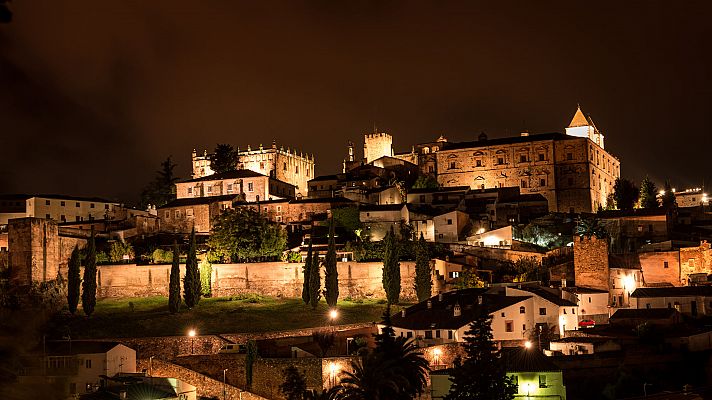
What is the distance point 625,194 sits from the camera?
8325 cm

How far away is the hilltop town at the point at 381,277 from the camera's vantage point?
38344 mm

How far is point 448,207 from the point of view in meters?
71.6

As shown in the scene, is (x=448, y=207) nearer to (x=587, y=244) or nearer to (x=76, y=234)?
(x=587, y=244)

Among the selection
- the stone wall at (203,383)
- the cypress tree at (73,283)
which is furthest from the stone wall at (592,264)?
the cypress tree at (73,283)

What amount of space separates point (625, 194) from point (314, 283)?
4207 cm

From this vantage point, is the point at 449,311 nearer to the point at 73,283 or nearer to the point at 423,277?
the point at 423,277

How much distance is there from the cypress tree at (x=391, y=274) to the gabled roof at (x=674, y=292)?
45.0ft

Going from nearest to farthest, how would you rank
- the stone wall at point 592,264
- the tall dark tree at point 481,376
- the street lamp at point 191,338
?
the tall dark tree at point 481,376, the street lamp at point 191,338, the stone wall at point 592,264

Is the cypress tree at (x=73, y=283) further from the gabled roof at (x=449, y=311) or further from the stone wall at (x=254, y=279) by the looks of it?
the gabled roof at (x=449, y=311)

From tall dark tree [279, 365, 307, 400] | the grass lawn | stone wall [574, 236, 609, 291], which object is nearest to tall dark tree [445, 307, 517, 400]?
tall dark tree [279, 365, 307, 400]

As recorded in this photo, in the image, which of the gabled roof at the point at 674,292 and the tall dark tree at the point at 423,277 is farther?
the tall dark tree at the point at 423,277

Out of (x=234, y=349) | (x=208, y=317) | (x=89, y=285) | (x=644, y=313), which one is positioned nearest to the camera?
(x=234, y=349)

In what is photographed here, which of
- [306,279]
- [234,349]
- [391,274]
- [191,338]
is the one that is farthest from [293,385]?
[306,279]

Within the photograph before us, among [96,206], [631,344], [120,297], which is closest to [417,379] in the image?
[631,344]
